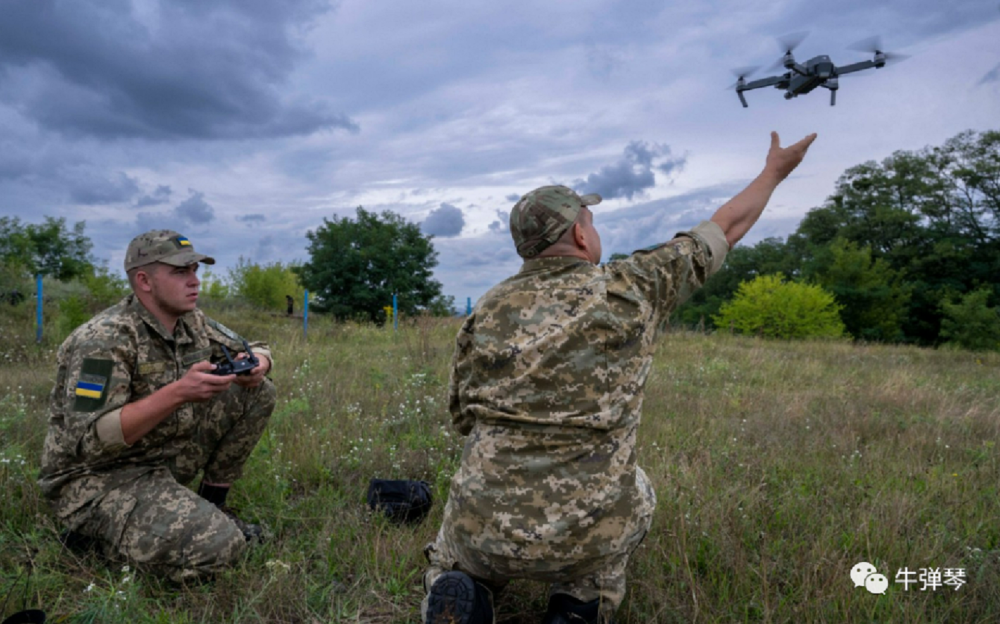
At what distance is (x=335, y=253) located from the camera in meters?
35.9

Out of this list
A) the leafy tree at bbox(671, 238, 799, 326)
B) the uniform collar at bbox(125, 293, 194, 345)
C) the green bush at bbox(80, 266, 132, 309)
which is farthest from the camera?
the leafy tree at bbox(671, 238, 799, 326)

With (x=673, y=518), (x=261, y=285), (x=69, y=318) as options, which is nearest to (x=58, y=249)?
(x=261, y=285)

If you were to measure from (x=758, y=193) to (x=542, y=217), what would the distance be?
115 cm

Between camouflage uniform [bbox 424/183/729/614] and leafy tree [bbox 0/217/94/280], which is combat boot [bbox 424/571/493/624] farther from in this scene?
leafy tree [bbox 0/217/94/280]

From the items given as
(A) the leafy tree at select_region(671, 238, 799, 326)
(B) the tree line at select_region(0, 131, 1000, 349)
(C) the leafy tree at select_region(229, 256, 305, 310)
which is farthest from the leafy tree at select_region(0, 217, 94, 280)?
(A) the leafy tree at select_region(671, 238, 799, 326)

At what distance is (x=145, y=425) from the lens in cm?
335

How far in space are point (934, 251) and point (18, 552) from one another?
5646 cm

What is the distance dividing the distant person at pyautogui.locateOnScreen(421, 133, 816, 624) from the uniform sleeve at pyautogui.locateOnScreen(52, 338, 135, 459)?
178 centimetres

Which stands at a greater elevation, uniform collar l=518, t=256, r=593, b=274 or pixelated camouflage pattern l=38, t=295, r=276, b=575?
uniform collar l=518, t=256, r=593, b=274

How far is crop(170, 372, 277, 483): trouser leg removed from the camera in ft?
13.2

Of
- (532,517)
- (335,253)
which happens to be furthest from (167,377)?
(335,253)

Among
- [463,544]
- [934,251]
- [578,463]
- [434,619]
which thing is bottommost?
[934,251]

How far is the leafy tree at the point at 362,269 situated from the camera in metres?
35.4

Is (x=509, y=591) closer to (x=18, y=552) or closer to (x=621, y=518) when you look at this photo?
(x=621, y=518)
